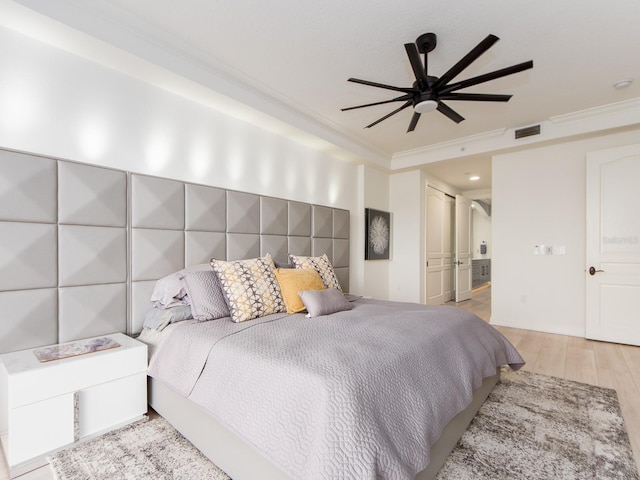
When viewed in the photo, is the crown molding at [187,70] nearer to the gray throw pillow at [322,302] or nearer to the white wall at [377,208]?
the white wall at [377,208]

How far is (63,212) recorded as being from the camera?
1.95m

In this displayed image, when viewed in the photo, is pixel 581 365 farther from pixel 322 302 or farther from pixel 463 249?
pixel 463 249

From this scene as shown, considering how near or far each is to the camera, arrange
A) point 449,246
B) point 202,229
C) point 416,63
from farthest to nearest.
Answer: point 449,246, point 202,229, point 416,63

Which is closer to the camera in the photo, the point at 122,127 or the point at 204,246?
the point at 122,127

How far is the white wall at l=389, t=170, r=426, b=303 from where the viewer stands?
513 cm

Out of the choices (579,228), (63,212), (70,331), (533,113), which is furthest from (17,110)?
(579,228)

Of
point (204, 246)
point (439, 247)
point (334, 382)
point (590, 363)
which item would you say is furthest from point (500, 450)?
point (439, 247)

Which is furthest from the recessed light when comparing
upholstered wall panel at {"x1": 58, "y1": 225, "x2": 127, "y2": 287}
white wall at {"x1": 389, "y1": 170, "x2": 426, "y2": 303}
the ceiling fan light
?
upholstered wall panel at {"x1": 58, "y1": 225, "x2": 127, "y2": 287}

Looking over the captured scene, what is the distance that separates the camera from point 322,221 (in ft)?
12.7

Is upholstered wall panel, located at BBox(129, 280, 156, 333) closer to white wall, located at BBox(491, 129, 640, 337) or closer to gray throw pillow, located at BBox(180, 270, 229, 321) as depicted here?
gray throw pillow, located at BBox(180, 270, 229, 321)

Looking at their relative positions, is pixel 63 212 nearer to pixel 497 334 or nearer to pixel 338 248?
pixel 338 248

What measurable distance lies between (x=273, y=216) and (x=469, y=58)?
84.9 inches

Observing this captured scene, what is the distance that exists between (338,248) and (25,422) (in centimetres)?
323

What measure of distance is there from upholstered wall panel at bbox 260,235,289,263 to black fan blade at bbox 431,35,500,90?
1991 millimetres
